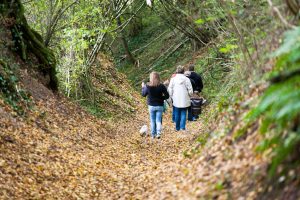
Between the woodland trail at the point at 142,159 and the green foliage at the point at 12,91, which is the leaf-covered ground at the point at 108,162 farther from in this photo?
the green foliage at the point at 12,91

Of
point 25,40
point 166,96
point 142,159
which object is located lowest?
point 142,159

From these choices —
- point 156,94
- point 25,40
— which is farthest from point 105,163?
→ point 25,40

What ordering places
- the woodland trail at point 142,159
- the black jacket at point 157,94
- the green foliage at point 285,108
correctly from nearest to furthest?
the green foliage at point 285,108
the woodland trail at point 142,159
the black jacket at point 157,94

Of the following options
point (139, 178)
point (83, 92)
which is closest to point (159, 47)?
point (83, 92)

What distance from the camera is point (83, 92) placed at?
17.9 metres

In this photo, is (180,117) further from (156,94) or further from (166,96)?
(156,94)

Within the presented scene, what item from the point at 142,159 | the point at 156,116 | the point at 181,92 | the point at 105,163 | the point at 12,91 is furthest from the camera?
the point at 181,92

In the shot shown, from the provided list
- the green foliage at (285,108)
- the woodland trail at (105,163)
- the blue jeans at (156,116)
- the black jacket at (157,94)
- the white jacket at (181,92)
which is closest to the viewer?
the green foliage at (285,108)

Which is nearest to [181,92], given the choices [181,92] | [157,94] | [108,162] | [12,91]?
[181,92]

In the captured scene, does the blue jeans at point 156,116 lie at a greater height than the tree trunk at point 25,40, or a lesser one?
lesser

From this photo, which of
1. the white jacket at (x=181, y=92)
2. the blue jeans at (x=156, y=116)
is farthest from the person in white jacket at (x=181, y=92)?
the blue jeans at (x=156, y=116)

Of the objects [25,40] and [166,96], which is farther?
[25,40]

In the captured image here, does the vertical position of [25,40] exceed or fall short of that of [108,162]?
it exceeds it

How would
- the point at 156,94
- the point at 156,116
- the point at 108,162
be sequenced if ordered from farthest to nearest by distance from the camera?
the point at 156,116, the point at 156,94, the point at 108,162
